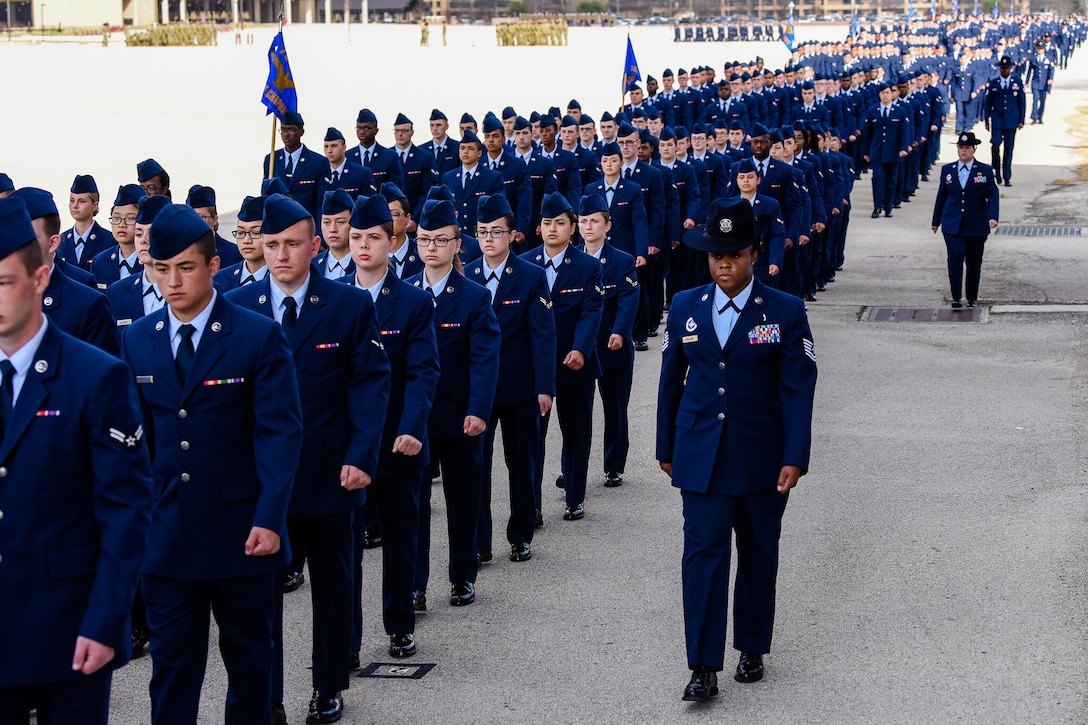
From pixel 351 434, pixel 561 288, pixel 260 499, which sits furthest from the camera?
pixel 561 288

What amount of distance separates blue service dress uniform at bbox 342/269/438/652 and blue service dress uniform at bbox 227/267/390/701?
24.0 inches

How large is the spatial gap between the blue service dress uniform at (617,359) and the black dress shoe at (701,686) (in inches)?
141

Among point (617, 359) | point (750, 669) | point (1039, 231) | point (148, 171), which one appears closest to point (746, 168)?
point (617, 359)

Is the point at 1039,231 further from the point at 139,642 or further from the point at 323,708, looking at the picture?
the point at 323,708

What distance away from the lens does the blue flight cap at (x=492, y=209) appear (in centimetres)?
831

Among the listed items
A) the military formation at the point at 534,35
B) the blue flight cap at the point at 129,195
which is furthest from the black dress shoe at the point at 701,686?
the military formation at the point at 534,35

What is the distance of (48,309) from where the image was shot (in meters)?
6.56

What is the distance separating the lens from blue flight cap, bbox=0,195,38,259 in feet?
13.5

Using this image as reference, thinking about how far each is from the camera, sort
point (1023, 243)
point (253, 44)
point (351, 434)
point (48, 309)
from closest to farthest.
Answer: point (351, 434)
point (48, 309)
point (1023, 243)
point (253, 44)

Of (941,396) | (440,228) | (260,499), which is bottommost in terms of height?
(941,396)

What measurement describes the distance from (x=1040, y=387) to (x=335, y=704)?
770 cm

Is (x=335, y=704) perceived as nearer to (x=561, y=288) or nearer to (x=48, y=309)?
(x=48, y=309)

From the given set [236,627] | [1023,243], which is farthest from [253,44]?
[236,627]

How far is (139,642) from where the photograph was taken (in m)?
7.04
